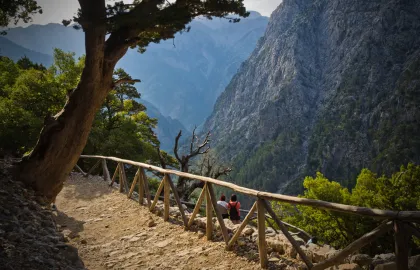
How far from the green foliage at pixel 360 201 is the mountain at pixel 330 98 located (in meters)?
61.4

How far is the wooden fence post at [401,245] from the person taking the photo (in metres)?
3.31

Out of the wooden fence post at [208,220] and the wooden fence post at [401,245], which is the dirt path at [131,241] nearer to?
the wooden fence post at [208,220]

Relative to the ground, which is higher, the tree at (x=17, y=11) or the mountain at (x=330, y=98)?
the mountain at (x=330, y=98)

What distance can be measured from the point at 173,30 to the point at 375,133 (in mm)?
103498

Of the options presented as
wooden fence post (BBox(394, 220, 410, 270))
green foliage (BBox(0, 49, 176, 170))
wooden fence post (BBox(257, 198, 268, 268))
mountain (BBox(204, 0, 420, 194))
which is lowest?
wooden fence post (BBox(257, 198, 268, 268))

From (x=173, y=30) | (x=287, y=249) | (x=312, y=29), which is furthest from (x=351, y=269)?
(x=312, y=29)

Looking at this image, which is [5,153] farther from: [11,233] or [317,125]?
[317,125]

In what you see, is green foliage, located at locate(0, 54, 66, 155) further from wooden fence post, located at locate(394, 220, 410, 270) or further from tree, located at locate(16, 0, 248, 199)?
wooden fence post, located at locate(394, 220, 410, 270)

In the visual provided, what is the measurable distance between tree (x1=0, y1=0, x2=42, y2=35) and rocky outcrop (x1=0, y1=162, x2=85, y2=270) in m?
4.31

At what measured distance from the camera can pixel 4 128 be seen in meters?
17.4

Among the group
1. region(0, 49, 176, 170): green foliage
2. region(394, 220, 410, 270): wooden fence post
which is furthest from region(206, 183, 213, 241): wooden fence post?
region(0, 49, 176, 170): green foliage

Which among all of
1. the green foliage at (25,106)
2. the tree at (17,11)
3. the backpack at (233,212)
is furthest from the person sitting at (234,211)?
the green foliage at (25,106)

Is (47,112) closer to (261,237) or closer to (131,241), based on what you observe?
(131,241)

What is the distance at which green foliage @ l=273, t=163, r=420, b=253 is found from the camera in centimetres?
2005
